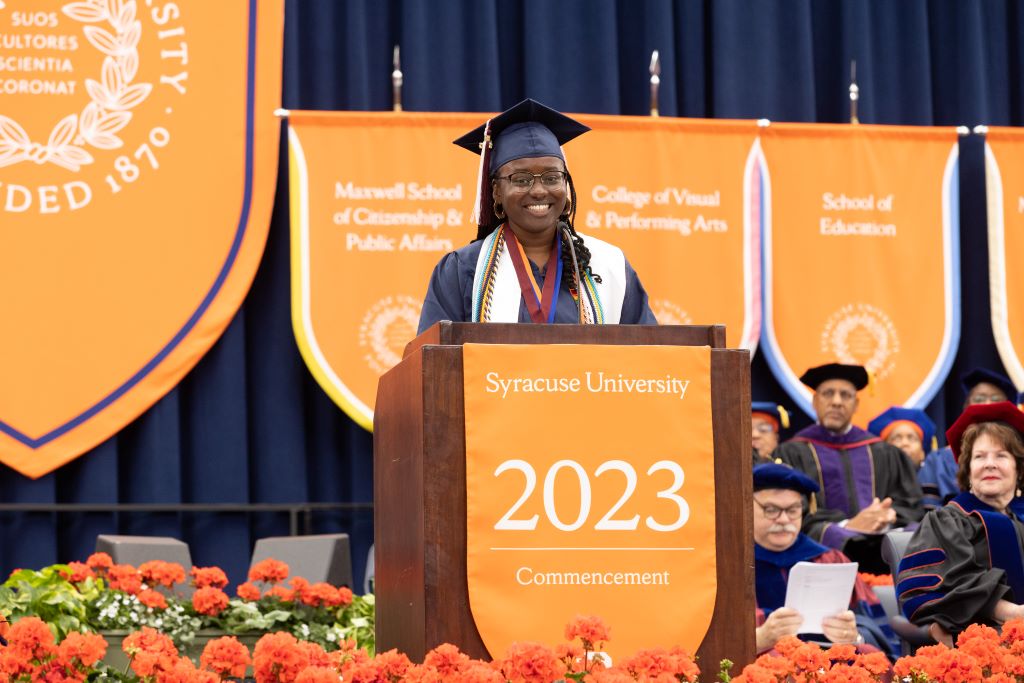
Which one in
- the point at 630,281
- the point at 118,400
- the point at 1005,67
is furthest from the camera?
the point at 1005,67

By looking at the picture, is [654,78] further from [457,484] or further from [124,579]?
[457,484]

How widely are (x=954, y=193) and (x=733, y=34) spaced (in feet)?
4.51

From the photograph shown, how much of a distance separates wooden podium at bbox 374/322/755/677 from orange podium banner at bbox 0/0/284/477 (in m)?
4.43

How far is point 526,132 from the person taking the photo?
10.0 feet

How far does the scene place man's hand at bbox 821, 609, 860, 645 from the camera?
3.73 meters

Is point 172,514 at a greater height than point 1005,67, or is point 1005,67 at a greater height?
point 1005,67

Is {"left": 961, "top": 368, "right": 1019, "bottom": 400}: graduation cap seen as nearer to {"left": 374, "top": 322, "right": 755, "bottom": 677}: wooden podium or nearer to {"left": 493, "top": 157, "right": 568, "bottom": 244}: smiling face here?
{"left": 493, "top": 157, "right": 568, "bottom": 244}: smiling face

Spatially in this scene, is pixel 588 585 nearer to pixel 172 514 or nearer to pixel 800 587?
pixel 800 587

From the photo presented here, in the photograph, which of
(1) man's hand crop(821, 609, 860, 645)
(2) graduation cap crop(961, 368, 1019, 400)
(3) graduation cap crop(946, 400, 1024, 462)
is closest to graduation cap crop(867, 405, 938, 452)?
(2) graduation cap crop(961, 368, 1019, 400)

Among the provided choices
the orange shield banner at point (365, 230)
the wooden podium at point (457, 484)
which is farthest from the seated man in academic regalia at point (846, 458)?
the wooden podium at point (457, 484)

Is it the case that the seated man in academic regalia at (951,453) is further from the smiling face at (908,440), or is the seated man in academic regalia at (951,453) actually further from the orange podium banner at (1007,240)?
the orange podium banner at (1007,240)

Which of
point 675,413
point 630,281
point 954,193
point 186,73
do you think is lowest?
point 675,413

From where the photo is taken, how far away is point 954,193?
7.34 meters

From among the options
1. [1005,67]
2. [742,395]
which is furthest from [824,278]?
[742,395]
